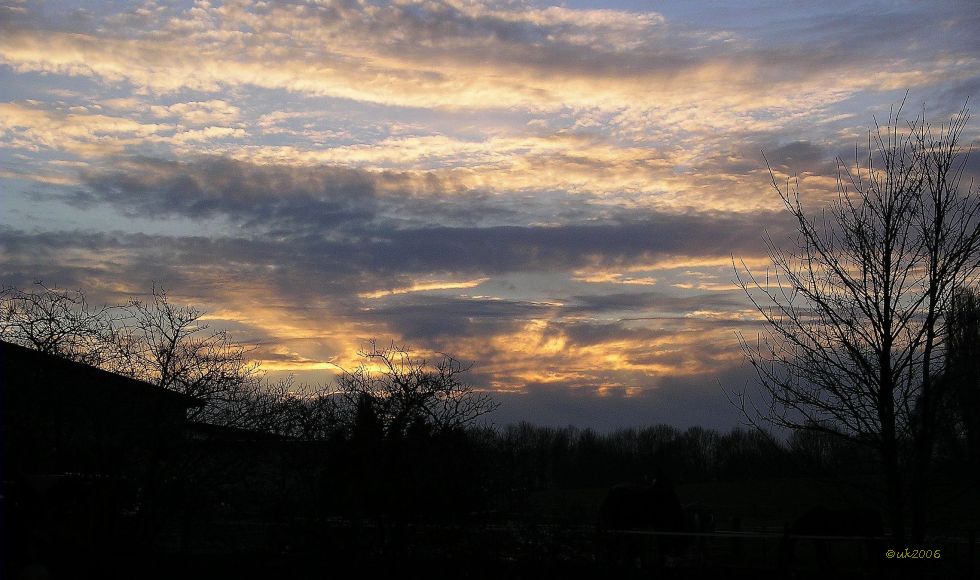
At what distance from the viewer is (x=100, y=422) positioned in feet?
49.2

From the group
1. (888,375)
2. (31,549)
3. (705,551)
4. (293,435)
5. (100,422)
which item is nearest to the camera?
(888,375)

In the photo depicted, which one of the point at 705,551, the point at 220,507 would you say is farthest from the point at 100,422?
the point at 705,551

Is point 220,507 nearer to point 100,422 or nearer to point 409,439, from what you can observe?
point 100,422

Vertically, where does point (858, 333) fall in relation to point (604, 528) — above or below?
above

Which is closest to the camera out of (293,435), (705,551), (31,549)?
(31,549)

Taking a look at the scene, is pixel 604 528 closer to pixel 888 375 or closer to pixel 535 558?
pixel 535 558

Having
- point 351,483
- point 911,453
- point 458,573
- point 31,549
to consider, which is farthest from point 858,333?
point 31,549

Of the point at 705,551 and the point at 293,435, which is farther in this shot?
the point at 705,551

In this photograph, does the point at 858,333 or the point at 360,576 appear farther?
the point at 360,576

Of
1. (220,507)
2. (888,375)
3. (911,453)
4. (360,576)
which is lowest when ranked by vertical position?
(360,576)

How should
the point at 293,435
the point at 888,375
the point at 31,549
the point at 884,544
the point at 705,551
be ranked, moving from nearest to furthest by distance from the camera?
the point at 888,375
the point at 31,549
the point at 884,544
the point at 293,435
the point at 705,551

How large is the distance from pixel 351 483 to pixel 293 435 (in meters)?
1.80

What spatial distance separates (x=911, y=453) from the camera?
11.1 meters

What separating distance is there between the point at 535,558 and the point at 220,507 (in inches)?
217
